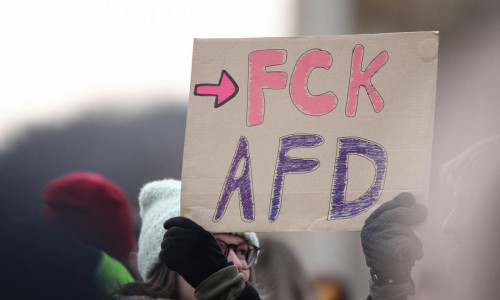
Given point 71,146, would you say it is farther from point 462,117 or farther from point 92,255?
point 462,117

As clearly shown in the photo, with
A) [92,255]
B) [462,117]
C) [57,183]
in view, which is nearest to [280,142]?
[92,255]

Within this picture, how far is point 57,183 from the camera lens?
4363 mm

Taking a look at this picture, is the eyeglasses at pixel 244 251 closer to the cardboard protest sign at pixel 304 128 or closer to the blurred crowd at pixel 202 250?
the blurred crowd at pixel 202 250

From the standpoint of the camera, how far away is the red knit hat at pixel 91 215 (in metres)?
4.07

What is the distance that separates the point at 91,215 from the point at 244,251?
158cm

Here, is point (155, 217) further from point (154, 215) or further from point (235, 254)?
point (235, 254)

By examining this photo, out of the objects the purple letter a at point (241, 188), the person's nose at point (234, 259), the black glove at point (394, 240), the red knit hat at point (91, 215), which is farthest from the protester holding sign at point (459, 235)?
the red knit hat at point (91, 215)

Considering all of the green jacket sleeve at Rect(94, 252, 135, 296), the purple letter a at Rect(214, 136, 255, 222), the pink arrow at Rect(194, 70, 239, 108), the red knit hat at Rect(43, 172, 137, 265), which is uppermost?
the pink arrow at Rect(194, 70, 239, 108)

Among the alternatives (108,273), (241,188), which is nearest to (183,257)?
(241,188)

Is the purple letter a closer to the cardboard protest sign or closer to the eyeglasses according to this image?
the cardboard protest sign

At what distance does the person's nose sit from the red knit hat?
1.42 m

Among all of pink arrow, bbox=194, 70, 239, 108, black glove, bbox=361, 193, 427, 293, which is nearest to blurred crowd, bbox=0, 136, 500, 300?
black glove, bbox=361, 193, 427, 293

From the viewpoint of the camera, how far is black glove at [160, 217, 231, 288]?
7.95ft

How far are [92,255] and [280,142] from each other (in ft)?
5.65
